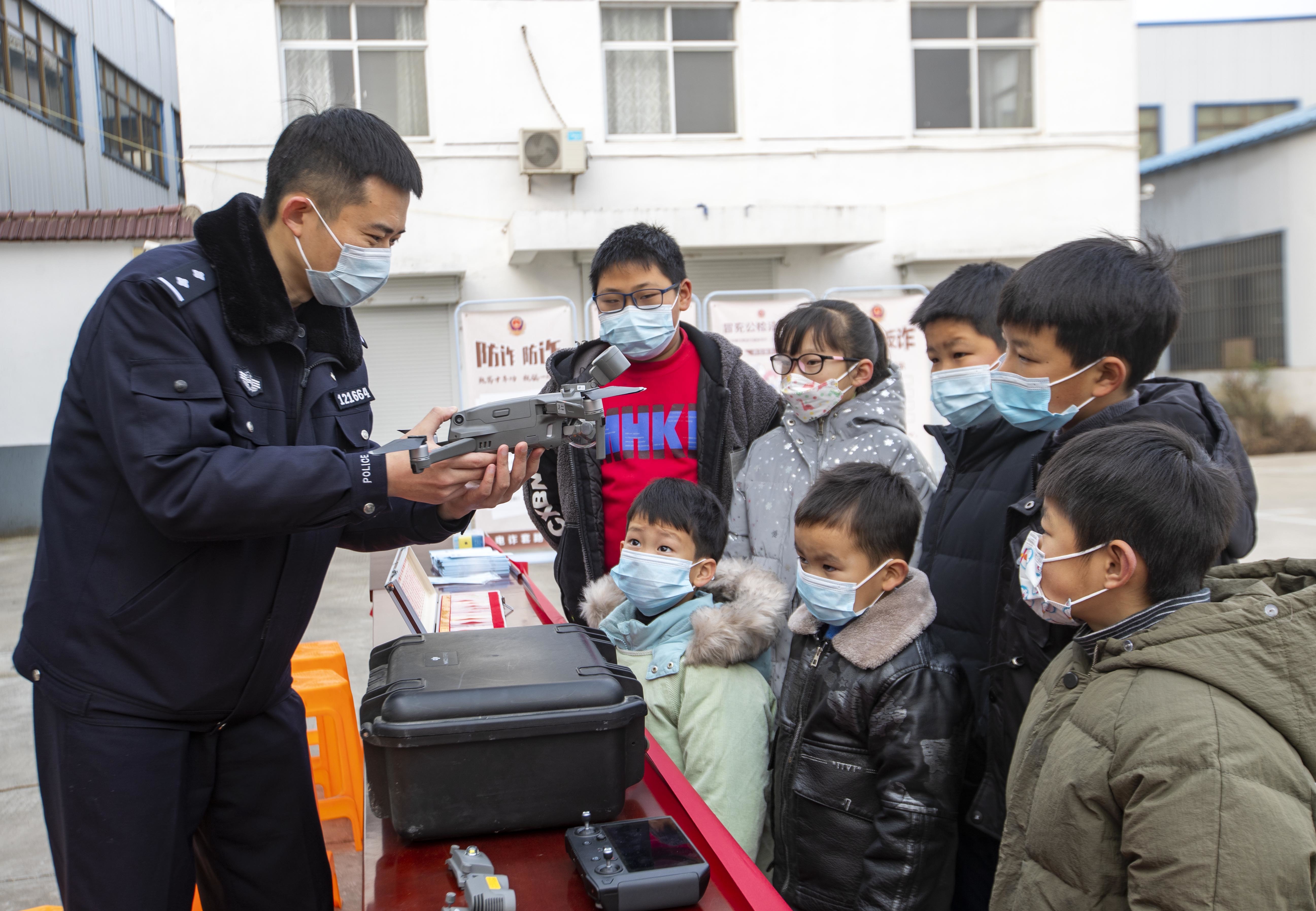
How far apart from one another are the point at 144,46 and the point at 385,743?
1859cm

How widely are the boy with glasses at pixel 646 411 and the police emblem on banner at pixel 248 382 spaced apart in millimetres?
1111

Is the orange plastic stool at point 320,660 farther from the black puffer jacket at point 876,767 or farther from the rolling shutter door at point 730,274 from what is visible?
the rolling shutter door at point 730,274

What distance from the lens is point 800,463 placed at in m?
2.53

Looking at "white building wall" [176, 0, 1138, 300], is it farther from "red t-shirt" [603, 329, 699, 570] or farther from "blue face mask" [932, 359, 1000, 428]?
"blue face mask" [932, 359, 1000, 428]

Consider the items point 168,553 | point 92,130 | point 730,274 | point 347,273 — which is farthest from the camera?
point 92,130

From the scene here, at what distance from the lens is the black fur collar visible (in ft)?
5.03

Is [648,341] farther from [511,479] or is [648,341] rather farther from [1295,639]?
[1295,639]

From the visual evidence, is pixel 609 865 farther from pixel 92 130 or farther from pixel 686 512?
pixel 92 130

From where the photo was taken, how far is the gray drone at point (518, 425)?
152 cm

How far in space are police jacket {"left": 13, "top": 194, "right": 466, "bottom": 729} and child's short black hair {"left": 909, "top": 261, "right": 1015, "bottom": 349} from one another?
1444 millimetres

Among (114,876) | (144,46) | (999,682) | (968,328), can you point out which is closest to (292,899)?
(114,876)

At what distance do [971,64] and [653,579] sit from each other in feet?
→ 33.4

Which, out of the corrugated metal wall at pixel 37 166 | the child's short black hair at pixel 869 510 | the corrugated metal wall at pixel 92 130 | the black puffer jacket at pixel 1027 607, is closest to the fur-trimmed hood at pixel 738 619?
the child's short black hair at pixel 869 510

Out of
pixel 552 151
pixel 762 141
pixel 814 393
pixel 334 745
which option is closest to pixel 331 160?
pixel 814 393
